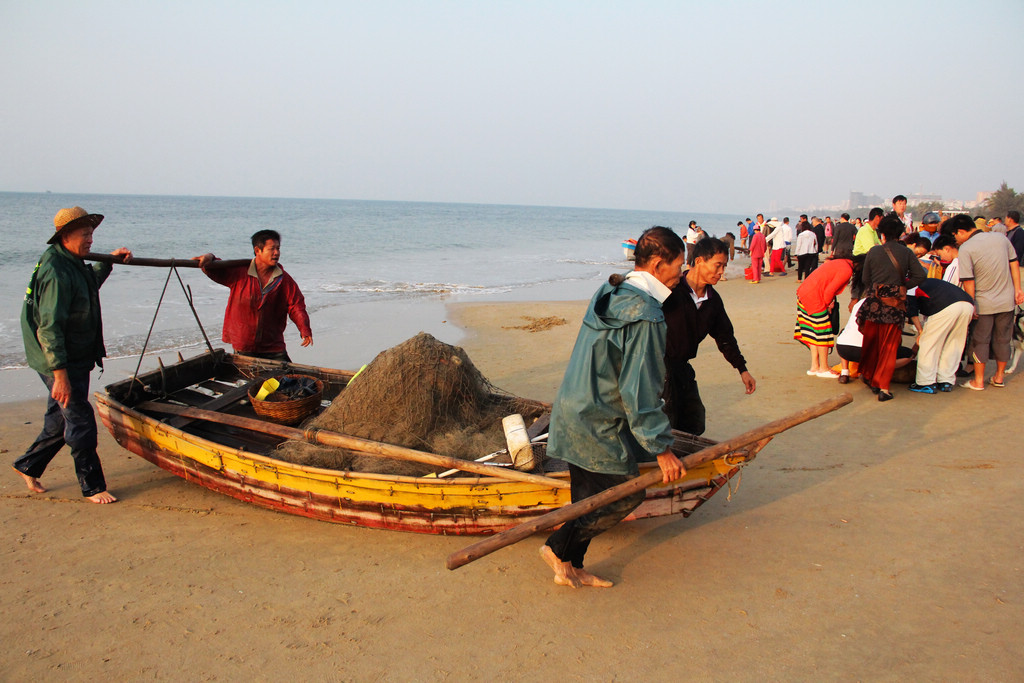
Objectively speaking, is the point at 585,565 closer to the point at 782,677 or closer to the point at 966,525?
the point at 782,677

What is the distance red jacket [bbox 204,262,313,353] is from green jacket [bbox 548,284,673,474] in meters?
3.54

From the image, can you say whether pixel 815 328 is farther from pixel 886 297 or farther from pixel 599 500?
pixel 599 500

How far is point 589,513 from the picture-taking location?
10.4ft

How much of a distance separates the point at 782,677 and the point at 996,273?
5.76 metres

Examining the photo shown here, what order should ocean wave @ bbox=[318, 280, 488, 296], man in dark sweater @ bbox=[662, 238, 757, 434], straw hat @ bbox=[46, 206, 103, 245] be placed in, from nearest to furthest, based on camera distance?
man in dark sweater @ bbox=[662, 238, 757, 434] → straw hat @ bbox=[46, 206, 103, 245] → ocean wave @ bbox=[318, 280, 488, 296]

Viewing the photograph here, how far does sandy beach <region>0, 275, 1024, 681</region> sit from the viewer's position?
117 inches

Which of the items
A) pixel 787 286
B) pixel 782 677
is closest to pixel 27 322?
pixel 782 677

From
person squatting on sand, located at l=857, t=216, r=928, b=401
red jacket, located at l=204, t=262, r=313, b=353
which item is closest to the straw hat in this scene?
red jacket, located at l=204, t=262, r=313, b=353

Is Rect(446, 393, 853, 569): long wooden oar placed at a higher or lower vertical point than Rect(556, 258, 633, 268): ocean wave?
lower

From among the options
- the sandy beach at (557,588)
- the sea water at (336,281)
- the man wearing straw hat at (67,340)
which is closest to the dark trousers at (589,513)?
the sandy beach at (557,588)

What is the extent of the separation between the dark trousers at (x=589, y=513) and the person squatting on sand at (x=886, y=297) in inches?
183

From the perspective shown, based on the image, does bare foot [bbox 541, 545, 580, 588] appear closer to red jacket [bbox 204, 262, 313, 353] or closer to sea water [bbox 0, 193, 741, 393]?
red jacket [bbox 204, 262, 313, 353]

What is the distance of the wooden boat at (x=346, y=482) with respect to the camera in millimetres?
3713

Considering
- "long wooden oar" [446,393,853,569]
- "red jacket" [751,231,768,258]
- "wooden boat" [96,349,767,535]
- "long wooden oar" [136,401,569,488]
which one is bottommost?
"wooden boat" [96,349,767,535]
